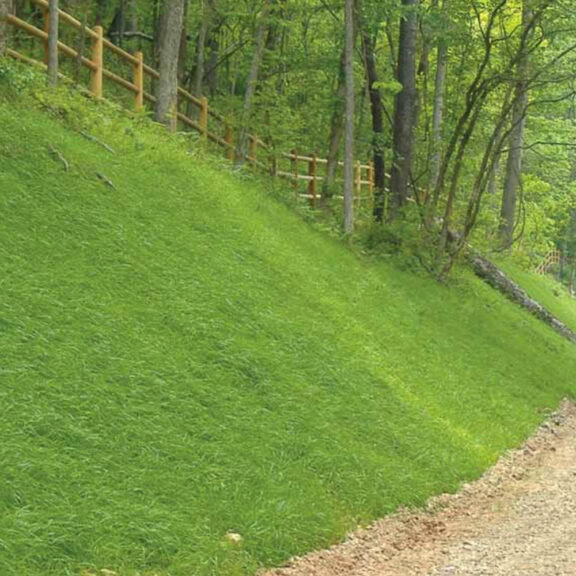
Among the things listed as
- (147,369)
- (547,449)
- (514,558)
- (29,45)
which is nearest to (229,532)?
(147,369)

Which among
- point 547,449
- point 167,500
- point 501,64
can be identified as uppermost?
point 501,64

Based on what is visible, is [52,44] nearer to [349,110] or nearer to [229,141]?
[349,110]

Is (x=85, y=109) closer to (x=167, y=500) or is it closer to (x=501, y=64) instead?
(x=167, y=500)

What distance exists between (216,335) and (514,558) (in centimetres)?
334

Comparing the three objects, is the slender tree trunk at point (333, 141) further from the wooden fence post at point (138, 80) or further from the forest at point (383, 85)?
the wooden fence post at point (138, 80)

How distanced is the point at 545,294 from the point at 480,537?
757 inches

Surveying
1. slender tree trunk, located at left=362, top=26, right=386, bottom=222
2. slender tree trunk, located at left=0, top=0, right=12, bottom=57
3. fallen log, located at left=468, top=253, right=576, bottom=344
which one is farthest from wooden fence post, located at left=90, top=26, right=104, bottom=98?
fallen log, located at left=468, top=253, right=576, bottom=344

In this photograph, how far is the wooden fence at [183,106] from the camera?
13406mm

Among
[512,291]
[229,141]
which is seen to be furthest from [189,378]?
[512,291]

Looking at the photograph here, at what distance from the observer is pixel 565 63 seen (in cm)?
1877

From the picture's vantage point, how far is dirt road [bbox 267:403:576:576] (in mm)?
6121

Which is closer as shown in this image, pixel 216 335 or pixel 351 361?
pixel 216 335

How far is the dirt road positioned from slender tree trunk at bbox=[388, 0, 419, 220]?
9398 millimetres

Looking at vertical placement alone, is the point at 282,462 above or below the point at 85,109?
below
